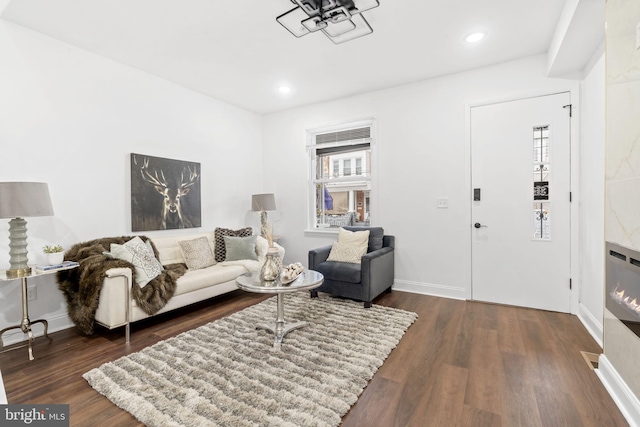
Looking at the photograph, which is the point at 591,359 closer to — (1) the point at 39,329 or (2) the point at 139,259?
(2) the point at 139,259

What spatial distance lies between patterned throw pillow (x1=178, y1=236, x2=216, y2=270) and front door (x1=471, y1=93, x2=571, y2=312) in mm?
3254

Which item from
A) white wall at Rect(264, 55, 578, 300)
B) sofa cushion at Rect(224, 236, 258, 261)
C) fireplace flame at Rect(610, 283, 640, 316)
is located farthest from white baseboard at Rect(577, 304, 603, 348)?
sofa cushion at Rect(224, 236, 258, 261)

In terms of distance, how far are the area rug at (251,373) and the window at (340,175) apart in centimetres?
202

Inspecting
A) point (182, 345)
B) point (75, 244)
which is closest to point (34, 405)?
point (182, 345)

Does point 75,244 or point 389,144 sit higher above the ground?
point 389,144

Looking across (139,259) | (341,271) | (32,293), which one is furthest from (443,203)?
(32,293)

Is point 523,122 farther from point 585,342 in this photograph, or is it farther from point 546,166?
point 585,342

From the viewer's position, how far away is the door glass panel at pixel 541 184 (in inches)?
128

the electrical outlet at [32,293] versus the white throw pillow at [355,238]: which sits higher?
the white throw pillow at [355,238]

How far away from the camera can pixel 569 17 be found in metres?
2.31

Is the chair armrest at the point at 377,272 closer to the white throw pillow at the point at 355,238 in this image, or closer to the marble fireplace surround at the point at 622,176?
the white throw pillow at the point at 355,238

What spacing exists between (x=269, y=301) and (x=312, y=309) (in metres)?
0.63

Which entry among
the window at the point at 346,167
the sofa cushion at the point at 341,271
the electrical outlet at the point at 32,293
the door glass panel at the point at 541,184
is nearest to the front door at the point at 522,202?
the door glass panel at the point at 541,184

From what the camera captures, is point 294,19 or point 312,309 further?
point 312,309
